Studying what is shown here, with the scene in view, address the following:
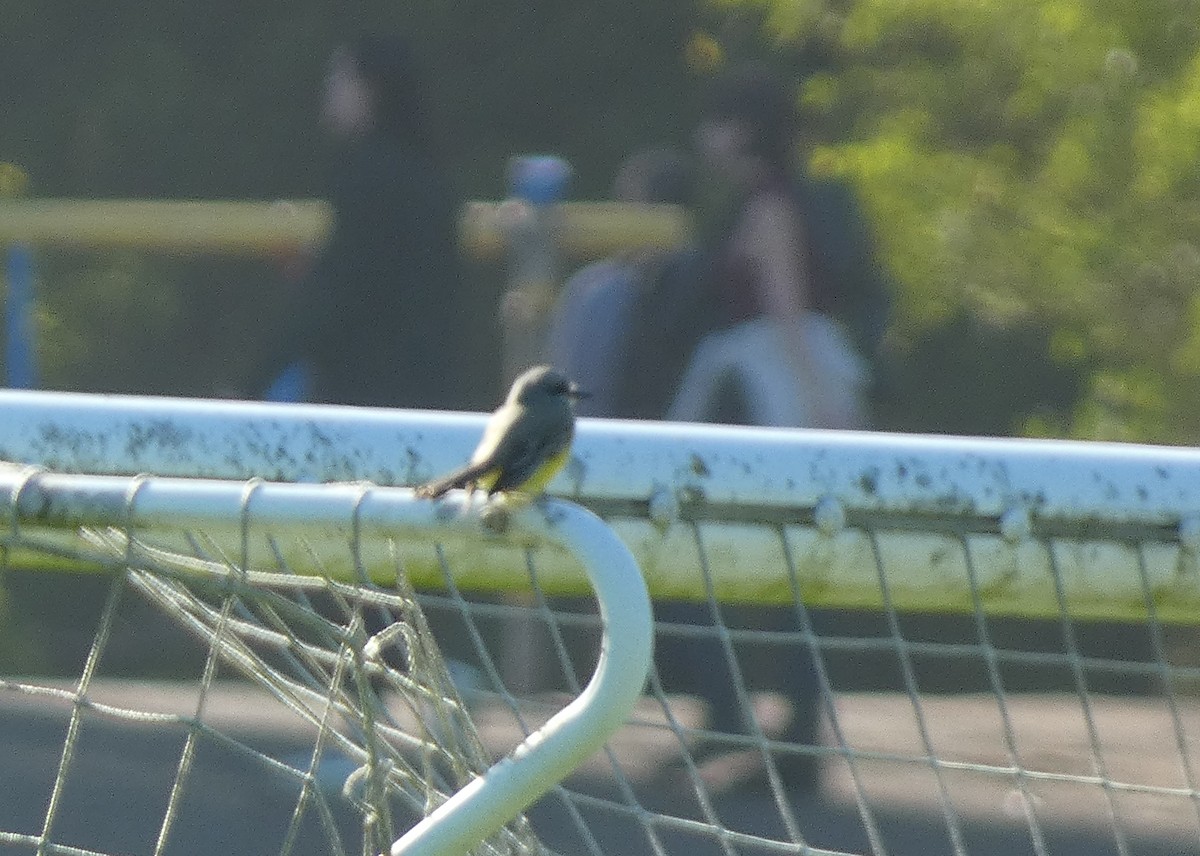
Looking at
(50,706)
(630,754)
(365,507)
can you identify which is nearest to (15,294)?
(50,706)

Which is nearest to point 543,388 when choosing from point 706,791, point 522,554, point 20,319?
point 522,554

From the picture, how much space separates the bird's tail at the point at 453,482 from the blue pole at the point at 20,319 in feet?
13.7

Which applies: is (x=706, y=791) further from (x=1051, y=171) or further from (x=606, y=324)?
(x=1051, y=171)

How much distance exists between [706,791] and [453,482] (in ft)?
8.11

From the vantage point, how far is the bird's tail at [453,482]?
1.77m

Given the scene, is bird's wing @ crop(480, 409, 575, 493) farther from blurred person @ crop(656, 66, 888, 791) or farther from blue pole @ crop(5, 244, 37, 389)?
blue pole @ crop(5, 244, 37, 389)

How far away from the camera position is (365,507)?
1.71 m

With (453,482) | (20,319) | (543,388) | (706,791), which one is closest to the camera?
(453,482)

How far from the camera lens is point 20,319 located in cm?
607

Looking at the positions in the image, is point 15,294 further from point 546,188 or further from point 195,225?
point 546,188

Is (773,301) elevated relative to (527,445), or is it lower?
elevated

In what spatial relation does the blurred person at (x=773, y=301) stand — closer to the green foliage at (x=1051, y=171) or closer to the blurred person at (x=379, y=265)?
the blurred person at (x=379, y=265)

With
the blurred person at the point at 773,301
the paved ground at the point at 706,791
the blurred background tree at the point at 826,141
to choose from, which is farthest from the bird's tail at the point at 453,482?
the blurred background tree at the point at 826,141

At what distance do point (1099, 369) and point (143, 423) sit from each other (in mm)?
5613
